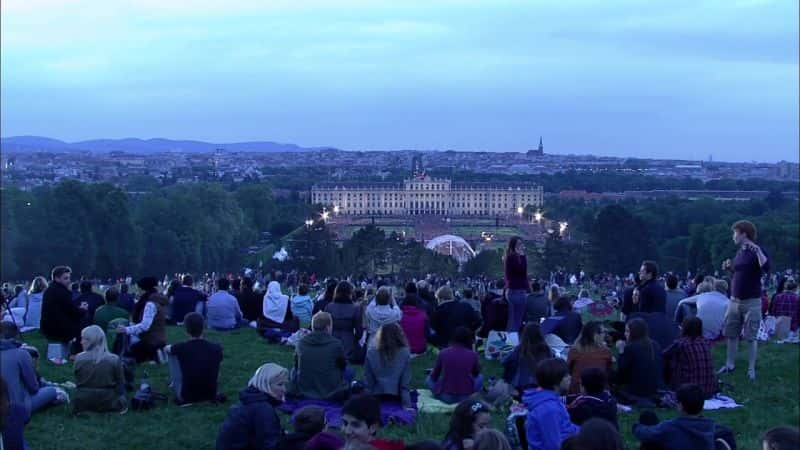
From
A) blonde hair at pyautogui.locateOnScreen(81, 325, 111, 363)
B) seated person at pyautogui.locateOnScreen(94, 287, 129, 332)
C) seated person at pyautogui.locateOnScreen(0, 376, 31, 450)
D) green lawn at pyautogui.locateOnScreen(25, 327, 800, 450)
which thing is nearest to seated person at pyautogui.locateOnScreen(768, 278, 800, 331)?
green lawn at pyautogui.locateOnScreen(25, 327, 800, 450)

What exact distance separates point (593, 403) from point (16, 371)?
13.7ft

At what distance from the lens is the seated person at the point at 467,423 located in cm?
518

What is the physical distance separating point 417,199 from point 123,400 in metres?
93.3

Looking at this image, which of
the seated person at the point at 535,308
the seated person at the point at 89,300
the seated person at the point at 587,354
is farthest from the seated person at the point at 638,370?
the seated person at the point at 89,300

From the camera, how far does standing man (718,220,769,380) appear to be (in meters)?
8.99

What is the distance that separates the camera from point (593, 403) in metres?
6.11

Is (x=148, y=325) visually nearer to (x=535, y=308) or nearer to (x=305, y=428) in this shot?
(x=535, y=308)

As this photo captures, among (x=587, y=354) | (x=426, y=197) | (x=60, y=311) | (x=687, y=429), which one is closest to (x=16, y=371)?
(x=60, y=311)

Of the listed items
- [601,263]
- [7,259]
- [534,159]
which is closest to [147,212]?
[7,259]

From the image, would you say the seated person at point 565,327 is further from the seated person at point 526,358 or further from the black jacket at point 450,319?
the seated person at point 526,358

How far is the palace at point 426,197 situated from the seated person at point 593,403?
76414mm

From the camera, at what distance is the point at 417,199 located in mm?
101000

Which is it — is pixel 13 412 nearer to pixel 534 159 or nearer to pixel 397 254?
pixel 397 254

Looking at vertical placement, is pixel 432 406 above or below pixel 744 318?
below
